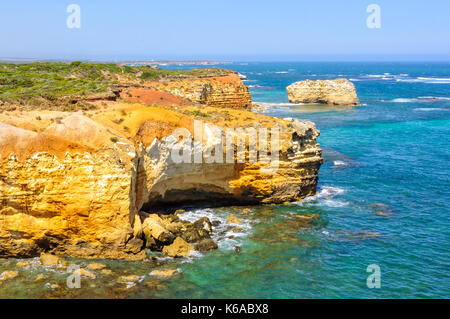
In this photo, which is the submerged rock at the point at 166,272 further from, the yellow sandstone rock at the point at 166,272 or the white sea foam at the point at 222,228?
the white sea foam at the point at 222,228

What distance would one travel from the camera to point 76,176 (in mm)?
21938

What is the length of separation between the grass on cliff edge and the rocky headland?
0.21 metres

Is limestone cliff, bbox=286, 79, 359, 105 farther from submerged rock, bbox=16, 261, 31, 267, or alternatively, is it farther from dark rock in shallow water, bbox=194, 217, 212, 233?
submerged rock, bbox=16, 261, 31, 267

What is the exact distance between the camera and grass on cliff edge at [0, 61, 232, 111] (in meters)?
28.4

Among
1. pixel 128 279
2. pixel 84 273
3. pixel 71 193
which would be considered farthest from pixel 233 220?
pixel 71 193

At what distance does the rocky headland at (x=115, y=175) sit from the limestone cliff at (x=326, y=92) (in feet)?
209

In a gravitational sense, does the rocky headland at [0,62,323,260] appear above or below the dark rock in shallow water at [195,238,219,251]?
above

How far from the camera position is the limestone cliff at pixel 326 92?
298 ft

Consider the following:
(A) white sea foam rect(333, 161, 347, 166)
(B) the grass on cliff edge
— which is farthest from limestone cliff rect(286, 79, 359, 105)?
(A) white sea foam rect(333, 161, 347, 166)

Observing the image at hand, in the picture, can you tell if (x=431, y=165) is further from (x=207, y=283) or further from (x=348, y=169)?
(x=207, y=283)

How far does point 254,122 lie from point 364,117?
49.6m

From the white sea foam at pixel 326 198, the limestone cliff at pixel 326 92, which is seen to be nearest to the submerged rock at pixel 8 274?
the white sea foam at pixel 326 198

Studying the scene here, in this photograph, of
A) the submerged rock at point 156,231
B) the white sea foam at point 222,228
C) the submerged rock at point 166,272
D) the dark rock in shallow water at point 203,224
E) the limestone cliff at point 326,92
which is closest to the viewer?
the submerged rock at point 166,272

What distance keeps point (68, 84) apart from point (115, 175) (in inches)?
840
